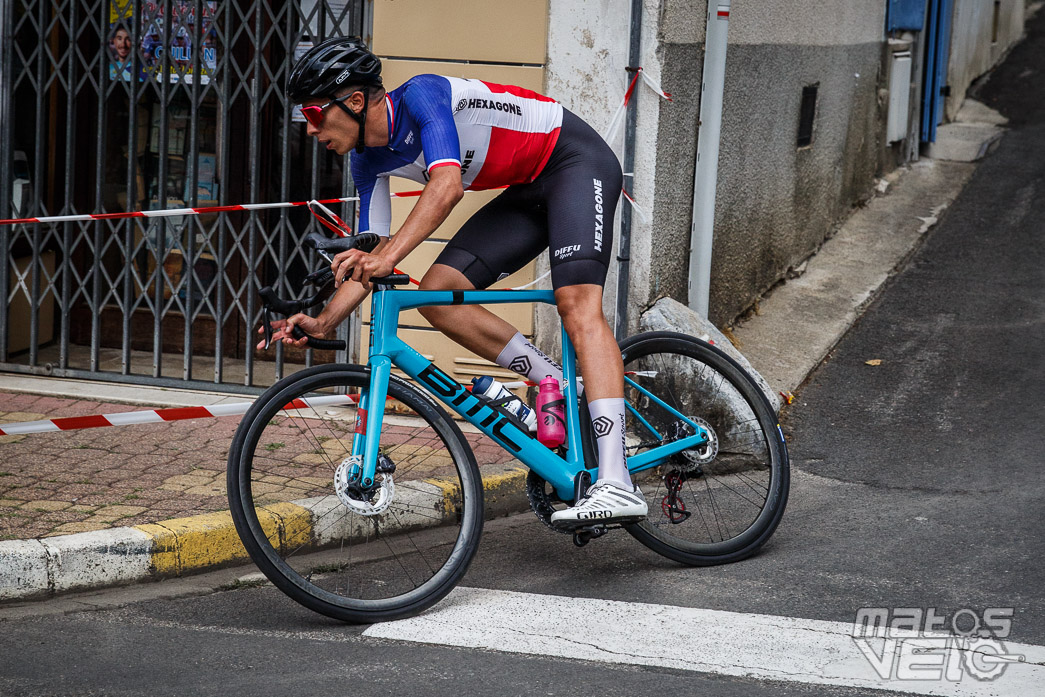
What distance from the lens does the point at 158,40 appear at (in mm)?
6672

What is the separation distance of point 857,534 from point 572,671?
1.77m

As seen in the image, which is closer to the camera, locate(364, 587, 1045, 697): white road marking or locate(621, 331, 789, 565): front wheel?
locate(364, 587, 1045, 697): white road marking

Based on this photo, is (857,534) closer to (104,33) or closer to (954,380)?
(954,380)

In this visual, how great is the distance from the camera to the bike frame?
386 cm

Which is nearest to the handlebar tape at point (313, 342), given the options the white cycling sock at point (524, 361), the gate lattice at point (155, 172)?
the white cycling sock at point (524, 361)

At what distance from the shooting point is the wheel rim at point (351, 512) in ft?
12.4

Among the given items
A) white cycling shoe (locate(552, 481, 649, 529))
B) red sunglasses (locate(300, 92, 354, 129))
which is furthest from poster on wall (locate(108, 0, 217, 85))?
white cycling shoe (locate(552, 481, 649, 529))

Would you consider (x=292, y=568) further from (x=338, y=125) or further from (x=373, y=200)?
(x=338, y=125)

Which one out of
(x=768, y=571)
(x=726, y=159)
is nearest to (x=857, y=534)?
(x=768, y=571)

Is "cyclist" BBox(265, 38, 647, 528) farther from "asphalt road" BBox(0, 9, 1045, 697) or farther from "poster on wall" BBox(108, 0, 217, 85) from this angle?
"poster on wall" BBox(108, 0, 217, 85)

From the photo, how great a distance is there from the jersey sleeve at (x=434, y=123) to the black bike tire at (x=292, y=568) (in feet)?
2.37

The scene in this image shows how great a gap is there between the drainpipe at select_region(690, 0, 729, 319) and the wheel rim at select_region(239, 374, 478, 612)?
7.66 ft

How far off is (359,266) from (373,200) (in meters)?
0.57

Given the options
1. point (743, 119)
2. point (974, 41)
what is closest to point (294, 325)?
point (743, 119)
